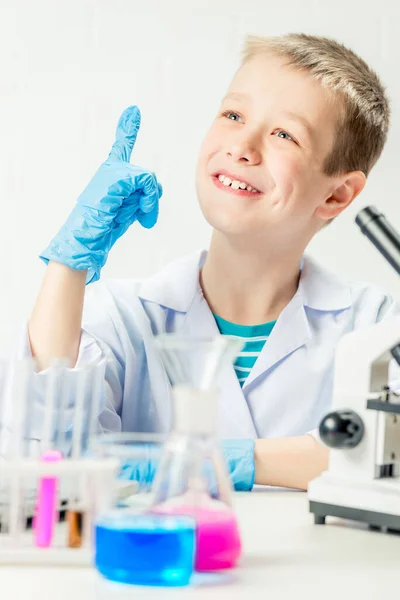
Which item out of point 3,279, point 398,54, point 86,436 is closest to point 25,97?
point 3,279

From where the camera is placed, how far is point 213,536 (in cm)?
83

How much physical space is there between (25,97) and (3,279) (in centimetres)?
57

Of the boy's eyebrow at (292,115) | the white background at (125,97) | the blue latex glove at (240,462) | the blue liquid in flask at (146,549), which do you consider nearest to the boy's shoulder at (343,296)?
the boy's eyebrow at (292,115)

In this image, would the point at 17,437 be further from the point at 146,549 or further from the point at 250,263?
the point at 250,263

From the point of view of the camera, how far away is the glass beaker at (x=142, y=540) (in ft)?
2.47

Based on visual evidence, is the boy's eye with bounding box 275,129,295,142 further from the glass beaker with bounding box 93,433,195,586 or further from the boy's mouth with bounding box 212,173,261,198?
the glass beaker with bounding box 93,433,195,586

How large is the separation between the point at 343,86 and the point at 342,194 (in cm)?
24

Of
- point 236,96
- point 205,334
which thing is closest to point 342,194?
point 236,96

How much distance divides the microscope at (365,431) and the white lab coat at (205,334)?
66 cm

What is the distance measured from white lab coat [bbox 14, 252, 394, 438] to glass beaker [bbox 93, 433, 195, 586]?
0.92m

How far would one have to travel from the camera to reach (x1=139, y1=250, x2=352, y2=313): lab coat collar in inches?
74.9

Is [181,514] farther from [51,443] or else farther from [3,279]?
[3,279]

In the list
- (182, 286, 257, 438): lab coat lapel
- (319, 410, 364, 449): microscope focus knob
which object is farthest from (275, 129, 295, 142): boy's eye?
(319, 410, 364, 449): microscope focus knob

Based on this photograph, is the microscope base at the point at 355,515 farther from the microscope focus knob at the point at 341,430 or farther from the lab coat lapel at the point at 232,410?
the lab coat lapel at the point at 232,410
